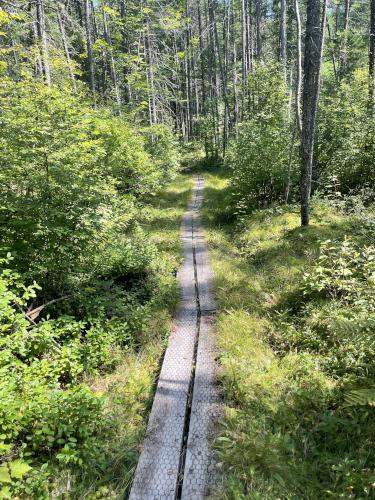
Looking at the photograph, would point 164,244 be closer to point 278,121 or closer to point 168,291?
point 168,291

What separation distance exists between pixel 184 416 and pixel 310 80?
24.7ft

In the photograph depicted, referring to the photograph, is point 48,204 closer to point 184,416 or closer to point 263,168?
point 184,416

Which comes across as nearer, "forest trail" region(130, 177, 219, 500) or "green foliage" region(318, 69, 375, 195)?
"forest trail" region(130, 177, 219, 500)

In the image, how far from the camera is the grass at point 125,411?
2.79 m

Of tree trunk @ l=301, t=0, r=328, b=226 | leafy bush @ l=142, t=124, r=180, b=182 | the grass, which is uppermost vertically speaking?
tree trunk @ l=301, t=0, r=328, b=226

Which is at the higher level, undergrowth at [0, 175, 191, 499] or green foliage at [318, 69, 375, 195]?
green foliage at [318, 69, 375, 195]

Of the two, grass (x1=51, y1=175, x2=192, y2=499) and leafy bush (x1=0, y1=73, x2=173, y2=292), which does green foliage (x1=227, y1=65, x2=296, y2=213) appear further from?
leafy bush (x1=0, y1=73, x2=173, y2=292)

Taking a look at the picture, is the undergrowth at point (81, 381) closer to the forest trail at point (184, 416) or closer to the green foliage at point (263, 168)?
the forest trail at point (184, 416)

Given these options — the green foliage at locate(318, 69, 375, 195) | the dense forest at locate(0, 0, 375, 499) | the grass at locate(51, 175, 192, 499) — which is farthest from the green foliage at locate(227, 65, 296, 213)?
the grass at locate(51, 175, 192, 499)

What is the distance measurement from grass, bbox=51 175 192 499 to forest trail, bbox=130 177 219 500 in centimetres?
14

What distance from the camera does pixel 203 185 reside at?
1936 cm

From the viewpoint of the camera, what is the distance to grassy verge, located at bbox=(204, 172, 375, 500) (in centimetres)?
280

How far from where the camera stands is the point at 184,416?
3496 mm

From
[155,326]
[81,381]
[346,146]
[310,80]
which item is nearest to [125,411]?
[81,381]
